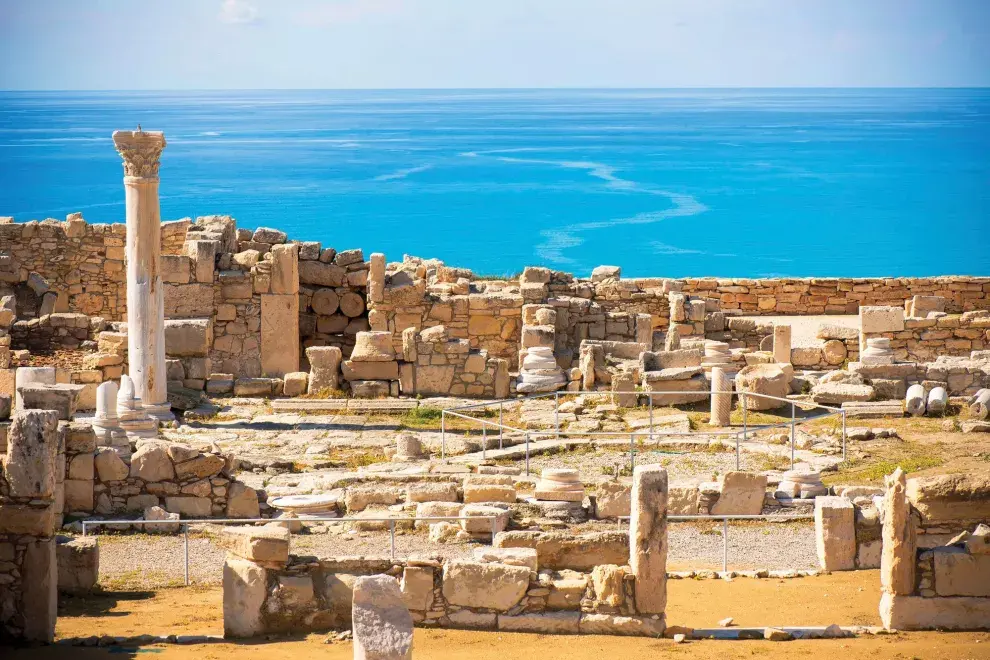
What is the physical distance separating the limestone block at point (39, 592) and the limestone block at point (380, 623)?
3.21m

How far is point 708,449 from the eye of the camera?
18.3 m

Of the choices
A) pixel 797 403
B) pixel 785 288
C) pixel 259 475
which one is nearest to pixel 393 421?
pixel 259 475

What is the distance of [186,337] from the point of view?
21.1 m

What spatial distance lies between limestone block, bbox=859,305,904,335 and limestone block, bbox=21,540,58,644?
15.7 meters

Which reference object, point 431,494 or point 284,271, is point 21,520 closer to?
point 431,494

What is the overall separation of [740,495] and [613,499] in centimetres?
137

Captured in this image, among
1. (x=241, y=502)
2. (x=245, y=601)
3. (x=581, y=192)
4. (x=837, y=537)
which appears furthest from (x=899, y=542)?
(x=581, y=192)

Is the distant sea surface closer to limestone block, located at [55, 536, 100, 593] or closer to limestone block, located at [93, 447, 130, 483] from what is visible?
limestone block, located at [93, 447, 130, 483]

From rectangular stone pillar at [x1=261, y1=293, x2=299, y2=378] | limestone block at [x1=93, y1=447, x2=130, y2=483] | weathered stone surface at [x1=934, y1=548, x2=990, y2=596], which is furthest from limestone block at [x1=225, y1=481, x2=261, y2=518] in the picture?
rectangular stone pillar at [x1=261, y1=293, x2=299, y2=378]

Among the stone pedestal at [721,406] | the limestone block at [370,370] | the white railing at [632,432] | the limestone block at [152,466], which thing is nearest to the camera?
the limestone block at [152,466]

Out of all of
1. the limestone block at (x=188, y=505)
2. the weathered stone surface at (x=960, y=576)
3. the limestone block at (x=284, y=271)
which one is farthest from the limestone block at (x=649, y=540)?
the limestone block at (x=284, y=271)

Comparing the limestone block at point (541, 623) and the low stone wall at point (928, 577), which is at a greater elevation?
the low stone wall at point (928, 577)

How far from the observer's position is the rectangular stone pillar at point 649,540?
11.2 meters

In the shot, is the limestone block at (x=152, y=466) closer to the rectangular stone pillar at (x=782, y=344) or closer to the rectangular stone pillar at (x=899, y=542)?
the rectangular stone pillar at (x=899, y=542)
